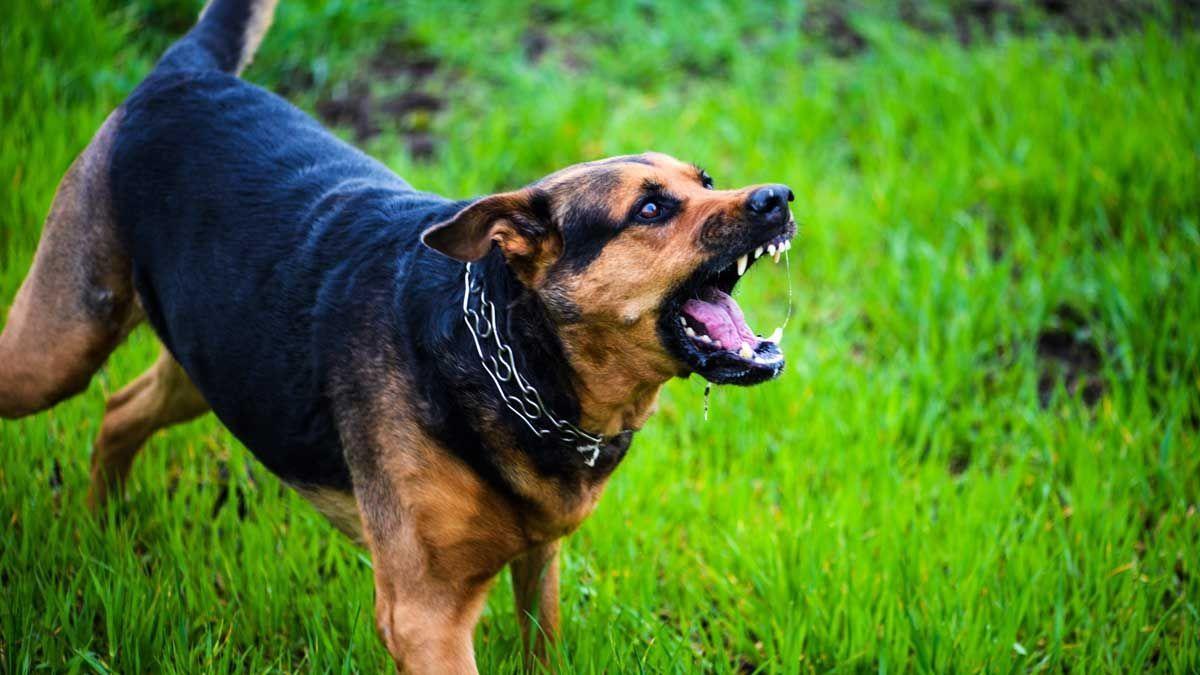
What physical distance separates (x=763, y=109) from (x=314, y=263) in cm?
442

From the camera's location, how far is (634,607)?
3.96 metres

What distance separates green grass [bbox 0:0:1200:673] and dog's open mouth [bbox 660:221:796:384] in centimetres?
95

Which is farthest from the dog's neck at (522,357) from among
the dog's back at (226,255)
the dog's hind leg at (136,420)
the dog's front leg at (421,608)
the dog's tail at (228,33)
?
the dog's tail at (228,33)

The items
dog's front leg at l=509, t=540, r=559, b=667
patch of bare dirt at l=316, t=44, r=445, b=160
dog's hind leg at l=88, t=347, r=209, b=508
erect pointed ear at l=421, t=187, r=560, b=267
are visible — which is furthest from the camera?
patch of bare dirt at l=316, t=44, r=445, b=160

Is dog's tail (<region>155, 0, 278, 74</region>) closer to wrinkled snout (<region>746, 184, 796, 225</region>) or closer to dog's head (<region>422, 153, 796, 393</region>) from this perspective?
dog's head (<region>422, 153, 796, 393</region>)

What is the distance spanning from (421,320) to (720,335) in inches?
34.1

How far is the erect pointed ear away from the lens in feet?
9.70

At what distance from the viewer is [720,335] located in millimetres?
3180

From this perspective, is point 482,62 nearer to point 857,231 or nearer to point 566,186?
point 857,231

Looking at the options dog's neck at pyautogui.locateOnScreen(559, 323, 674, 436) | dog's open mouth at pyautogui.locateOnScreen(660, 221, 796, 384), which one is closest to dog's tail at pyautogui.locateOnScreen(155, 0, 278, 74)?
dog's neck at pyautogui.locateOnScreen(559, 323, 674, 436)

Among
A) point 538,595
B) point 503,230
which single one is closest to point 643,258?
point 503,230

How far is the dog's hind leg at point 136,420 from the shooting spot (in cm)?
431

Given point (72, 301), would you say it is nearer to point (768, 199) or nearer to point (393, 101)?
point (768, 199)

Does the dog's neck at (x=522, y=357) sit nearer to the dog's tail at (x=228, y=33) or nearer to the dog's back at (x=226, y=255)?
the dog's back at (x=226, y=255)
